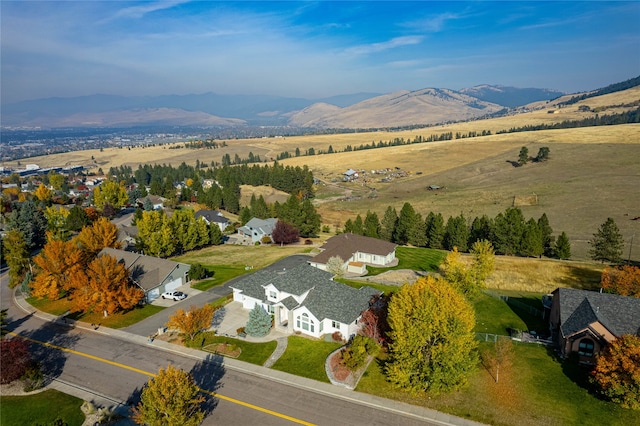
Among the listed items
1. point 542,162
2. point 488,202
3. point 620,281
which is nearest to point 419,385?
point 620,281

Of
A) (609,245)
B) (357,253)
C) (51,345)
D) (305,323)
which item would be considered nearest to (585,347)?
(305,323)

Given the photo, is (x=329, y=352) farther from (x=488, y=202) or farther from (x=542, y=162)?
(x=542, y=162)

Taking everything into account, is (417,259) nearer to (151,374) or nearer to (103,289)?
(151,374)

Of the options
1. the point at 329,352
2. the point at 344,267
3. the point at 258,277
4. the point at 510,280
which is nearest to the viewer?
the point at 329,352

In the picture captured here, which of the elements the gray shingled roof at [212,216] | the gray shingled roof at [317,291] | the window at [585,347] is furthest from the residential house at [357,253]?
the gray shingled roof at [212,216]

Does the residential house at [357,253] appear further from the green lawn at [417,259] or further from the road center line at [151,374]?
the road center line at [151,374]

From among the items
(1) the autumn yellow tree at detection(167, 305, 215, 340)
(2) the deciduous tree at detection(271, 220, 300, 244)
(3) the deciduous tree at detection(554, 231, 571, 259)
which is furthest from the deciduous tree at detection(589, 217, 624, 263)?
(1) the autumn yellow tree at detection(167, 305, 215, 340)
